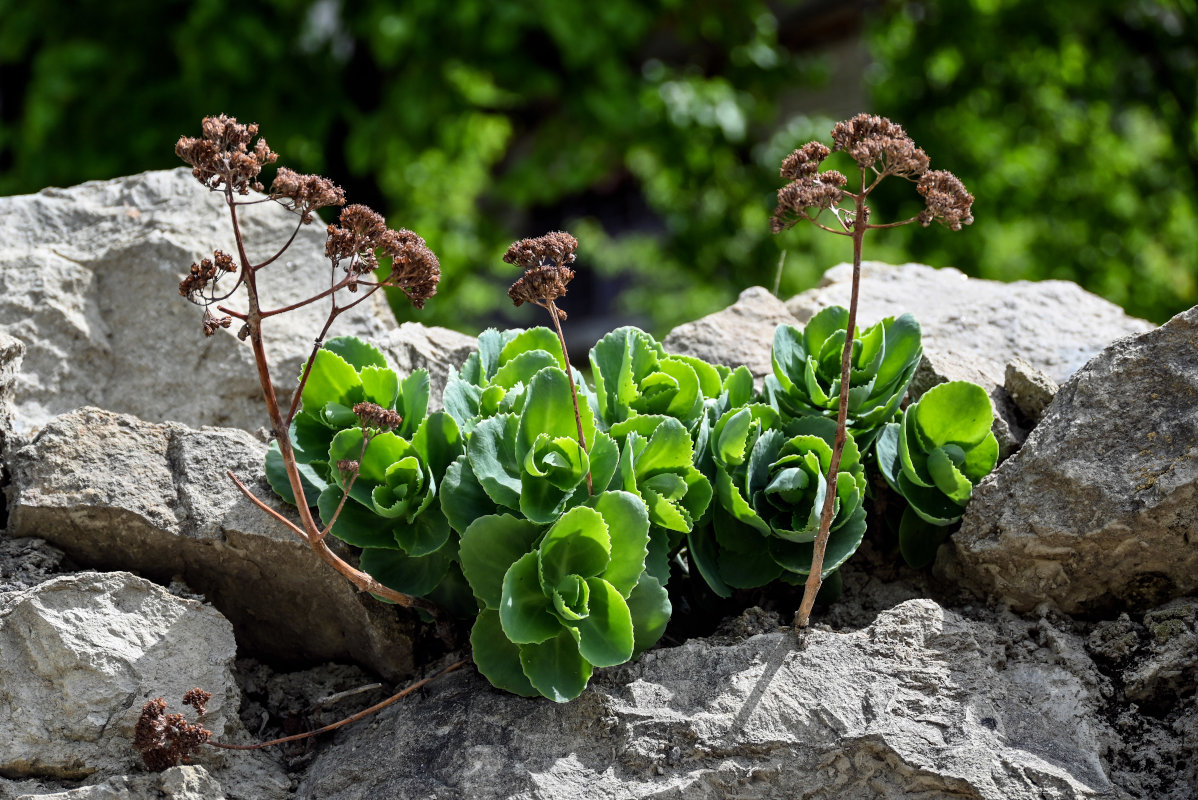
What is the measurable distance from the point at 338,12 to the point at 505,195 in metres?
1.82

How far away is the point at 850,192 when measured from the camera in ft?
6.68

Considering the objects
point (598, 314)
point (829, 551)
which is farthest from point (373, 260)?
point (598, 314)

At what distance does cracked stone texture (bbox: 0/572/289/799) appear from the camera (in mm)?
2055

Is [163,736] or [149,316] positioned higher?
[149,316]

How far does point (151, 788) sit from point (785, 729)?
1.09m

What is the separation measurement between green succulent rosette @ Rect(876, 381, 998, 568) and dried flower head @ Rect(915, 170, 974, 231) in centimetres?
49

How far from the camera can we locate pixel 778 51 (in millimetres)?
10117

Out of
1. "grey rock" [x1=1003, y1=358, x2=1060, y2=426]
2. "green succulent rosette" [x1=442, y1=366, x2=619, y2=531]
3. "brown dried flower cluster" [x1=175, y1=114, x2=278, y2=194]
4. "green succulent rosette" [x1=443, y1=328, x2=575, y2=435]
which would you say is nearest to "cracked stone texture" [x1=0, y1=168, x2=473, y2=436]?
"green succulent rosette" [x1=443, y1=328, x2=575, y2=435]

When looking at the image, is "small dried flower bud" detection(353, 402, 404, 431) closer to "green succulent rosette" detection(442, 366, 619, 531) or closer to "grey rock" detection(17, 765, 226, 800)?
"green succulent rosette" detection(442, 366, 619, 531)

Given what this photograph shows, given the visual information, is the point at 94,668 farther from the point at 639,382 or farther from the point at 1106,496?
the point at 1106,496

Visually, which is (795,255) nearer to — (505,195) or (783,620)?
(505,195)

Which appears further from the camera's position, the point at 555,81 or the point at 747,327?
A: the point at 555,81

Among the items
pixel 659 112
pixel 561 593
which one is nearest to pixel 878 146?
pixel 561 593

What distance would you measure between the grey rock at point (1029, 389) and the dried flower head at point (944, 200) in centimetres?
77
